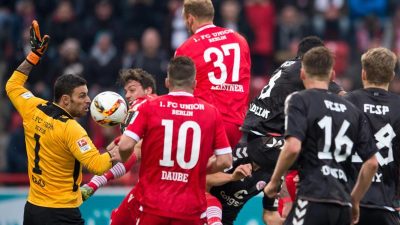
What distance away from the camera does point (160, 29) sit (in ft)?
67.9

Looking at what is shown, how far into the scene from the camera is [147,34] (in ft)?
63.9

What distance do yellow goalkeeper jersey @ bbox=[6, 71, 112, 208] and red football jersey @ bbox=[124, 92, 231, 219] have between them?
2.79 feet

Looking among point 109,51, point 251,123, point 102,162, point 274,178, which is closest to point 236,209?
point 251,123

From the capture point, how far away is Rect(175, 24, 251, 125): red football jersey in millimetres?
11797

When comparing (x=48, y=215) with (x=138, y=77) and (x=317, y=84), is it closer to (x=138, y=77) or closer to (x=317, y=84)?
(x=138, y=77)

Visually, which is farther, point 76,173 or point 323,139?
point 76,173

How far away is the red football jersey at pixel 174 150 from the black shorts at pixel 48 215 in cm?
127

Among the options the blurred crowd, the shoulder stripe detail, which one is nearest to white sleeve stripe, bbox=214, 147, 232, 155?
the shoulder stripe detail

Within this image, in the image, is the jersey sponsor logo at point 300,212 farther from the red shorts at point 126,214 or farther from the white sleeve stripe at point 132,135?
the red shorts at point 126,214

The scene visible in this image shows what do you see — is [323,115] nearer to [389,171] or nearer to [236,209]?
[389,171]

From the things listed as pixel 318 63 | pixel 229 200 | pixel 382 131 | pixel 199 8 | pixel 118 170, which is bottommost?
pixel 229 200

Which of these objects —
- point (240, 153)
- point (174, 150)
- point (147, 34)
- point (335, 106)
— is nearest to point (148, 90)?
point (240, 153)

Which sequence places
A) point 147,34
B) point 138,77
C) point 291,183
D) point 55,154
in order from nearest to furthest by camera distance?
point 291,183 < point 55,154 < point 138,77 < point 147,34

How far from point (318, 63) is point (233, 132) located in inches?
104
